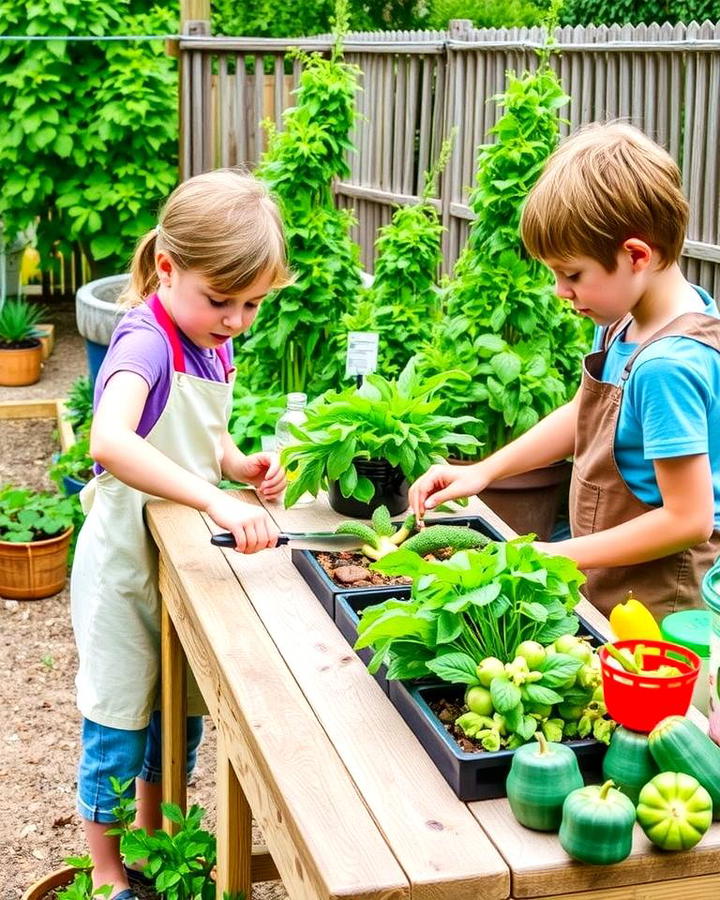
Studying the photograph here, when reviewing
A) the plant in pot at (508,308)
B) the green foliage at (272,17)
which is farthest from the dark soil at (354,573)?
the green foliage at (272,17)

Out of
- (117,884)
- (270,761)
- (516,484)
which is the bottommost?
(117,884)

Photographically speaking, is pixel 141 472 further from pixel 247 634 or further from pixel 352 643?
pixel 352 643

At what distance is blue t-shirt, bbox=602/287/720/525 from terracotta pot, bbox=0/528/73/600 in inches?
120

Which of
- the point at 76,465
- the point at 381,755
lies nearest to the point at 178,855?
the point at 381,755

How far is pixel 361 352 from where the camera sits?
3.98 m

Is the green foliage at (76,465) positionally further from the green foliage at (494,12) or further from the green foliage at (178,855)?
the green foliage at (494,12)

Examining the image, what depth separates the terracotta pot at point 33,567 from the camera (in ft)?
15.9

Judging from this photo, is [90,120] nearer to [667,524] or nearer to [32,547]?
[32,547]

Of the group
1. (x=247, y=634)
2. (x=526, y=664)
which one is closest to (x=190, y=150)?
(x=247, y=634)

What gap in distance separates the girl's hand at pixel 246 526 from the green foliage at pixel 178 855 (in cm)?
60

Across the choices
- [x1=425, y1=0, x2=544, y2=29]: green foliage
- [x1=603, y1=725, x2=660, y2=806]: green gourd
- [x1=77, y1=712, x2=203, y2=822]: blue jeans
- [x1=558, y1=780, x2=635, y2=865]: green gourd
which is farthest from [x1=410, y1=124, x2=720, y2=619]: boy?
[x1=425, y1=0, x2=544, y2=29]: green foliage

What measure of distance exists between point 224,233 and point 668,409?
0.94 m

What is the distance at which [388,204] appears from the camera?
7.81 meters

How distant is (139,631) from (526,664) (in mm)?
1303
